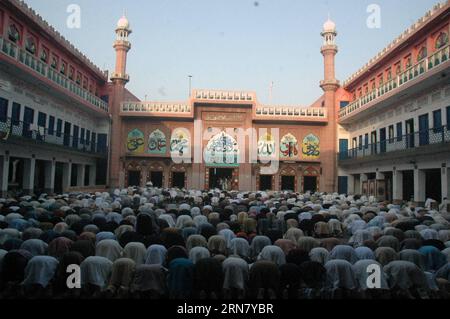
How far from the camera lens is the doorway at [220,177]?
1264 inches

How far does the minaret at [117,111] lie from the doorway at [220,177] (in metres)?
7.76

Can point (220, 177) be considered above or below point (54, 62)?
below

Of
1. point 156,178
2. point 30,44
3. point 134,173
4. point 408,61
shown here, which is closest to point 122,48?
point 30,44

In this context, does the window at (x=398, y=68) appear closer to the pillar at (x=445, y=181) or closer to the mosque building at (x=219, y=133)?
the mosque building at (x=219, y=133)

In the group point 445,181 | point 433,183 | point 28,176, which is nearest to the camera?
point 445,181

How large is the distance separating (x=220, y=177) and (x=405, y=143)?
16.0 m

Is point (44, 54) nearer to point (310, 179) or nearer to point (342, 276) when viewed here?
point (310, 179)

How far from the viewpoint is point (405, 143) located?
21.1 metres

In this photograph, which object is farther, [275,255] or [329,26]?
[329,26]

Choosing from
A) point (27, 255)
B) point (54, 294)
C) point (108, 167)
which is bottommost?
point (54, 294)

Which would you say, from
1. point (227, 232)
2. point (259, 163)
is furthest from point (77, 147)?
point (227, 232)
